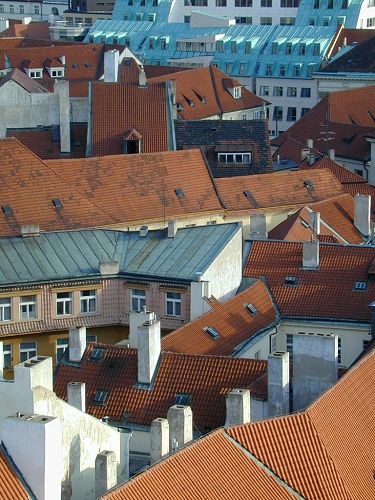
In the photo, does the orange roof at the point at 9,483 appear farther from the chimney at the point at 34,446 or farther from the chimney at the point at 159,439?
the chimney at the point at 159,439

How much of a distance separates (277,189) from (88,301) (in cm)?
2613

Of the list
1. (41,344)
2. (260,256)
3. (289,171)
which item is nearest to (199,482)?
(41,344)

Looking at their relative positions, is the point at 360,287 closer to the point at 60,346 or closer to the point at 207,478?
the point at 60,346

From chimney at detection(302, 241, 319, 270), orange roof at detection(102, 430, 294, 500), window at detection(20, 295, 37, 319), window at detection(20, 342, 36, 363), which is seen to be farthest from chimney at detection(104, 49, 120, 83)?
orange roof at detection(102, 430, 294, 500)

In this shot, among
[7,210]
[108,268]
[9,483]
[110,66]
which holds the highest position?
[110,66]

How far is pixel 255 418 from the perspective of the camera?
66625 millimetres

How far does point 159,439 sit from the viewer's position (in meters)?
59.0

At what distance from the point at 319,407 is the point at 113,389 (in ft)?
36.8

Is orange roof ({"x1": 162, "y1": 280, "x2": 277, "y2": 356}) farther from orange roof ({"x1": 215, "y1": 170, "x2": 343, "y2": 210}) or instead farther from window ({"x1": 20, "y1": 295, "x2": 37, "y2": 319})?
orange roof ({"x1": 215, "y1": 170, "x2": 343, "y2": 210})

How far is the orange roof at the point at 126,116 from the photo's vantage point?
11056cm

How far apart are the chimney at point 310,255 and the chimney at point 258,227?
6.18 m

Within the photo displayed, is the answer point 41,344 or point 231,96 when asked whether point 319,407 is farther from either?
point 231,96

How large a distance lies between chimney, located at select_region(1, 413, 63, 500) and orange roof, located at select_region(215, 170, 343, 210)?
51951mm

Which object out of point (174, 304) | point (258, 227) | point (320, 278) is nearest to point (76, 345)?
point (174, 304)
